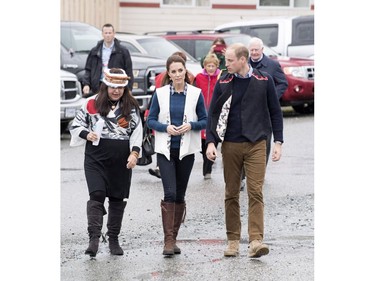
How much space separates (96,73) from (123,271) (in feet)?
24.1

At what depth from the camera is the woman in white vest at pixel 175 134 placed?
31.5ft

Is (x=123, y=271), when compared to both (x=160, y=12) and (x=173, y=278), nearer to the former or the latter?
(x=173, y=278)

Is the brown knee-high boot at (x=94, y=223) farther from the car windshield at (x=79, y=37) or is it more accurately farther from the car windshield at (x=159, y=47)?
the car windshield at (x=159, y=47)

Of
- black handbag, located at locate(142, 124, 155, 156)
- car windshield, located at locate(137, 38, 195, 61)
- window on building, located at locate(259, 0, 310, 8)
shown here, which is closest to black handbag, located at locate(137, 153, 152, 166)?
black handbag, located at locate(142, 124, 155, 156)

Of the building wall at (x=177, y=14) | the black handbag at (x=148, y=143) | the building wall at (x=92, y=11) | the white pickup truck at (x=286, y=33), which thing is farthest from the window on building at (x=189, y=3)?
the black handbag at (x=148, y=143)

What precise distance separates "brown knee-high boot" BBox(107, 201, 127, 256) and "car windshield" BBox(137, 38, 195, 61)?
12.0 m

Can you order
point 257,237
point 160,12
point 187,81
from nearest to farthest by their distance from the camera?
point 257,237 < point 187,81 < point 160,12

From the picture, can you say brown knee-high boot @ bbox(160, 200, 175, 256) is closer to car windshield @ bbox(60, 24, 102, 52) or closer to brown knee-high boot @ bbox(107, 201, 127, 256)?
brown knee-high boot @ bbox(107, 201, 127, 256)

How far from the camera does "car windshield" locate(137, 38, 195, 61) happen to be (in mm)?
21734

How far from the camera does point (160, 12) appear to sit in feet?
110

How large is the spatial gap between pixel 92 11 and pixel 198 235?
21733 millimetres

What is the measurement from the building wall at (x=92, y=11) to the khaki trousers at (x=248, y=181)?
70.6ft
